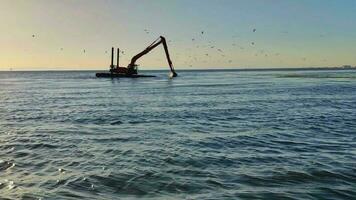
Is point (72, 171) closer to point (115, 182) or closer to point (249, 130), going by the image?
point (115, 182)

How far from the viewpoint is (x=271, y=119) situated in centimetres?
2477

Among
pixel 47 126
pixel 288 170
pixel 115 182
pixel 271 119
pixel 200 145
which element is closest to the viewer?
pixel 115 182

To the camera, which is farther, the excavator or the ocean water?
the excavator

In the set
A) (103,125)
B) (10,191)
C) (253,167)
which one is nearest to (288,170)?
(253,167)

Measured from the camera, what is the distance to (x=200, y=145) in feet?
54.9

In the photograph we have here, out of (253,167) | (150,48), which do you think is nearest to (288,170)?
(253,167)

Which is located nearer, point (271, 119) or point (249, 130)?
point (249, 130)

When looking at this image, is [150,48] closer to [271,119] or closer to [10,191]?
[271,119]

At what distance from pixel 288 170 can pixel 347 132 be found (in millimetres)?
7843

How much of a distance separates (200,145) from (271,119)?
29.4 feet

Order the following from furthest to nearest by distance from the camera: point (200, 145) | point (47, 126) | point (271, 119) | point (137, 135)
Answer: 1. point (271, 119)
2. point (47, 126)
3. point (137, 135)
4. point (200, 145)

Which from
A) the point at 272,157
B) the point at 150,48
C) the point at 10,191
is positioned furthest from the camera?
the point at 150,48

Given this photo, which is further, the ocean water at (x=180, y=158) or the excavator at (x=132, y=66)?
the excavator at (x=132, y=66)

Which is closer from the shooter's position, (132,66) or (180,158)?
(180,158)
